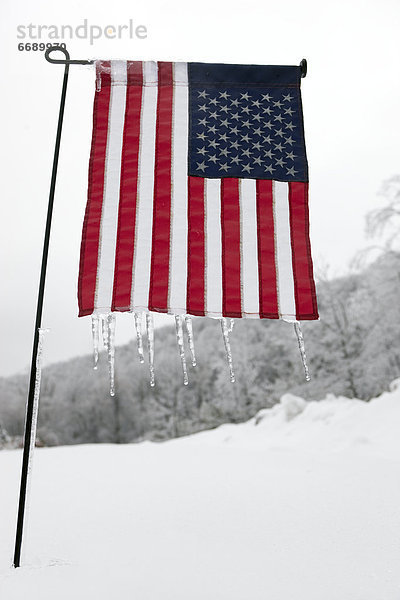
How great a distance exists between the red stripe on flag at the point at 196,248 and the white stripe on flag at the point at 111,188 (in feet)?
2.18

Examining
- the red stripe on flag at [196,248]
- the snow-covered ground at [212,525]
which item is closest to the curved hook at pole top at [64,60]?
the red stripe on flag at [196,248]

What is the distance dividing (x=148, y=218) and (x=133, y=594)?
9.68 ft

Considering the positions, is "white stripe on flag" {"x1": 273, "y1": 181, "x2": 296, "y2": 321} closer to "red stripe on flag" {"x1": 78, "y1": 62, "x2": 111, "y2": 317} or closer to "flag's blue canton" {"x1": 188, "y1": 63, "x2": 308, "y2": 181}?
"flag's blue canton" {"x1": 188, "y1": 63, "x2": 308, "y2": 181}

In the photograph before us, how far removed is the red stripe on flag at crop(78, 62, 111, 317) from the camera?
4441 millimetres

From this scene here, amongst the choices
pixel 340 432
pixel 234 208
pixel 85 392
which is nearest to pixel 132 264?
pixel 234 208

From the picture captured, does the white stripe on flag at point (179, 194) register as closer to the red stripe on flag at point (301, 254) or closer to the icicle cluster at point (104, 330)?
the icicle cluster at point (104, 330)

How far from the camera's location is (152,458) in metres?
10.4

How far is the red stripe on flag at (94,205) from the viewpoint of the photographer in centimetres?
444

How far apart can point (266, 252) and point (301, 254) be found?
0.32m

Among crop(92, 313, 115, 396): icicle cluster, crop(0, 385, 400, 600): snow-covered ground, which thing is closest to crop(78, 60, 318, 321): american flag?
crop(92, 313, 115, 396): icicle cluster

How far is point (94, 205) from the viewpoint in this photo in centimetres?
470

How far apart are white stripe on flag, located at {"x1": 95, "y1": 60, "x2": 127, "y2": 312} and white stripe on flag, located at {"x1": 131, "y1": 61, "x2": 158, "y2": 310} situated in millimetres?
196

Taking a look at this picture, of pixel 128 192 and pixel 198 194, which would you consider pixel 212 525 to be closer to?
pixel 198 194

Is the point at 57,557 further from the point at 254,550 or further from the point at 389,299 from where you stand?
the point at 389,299
